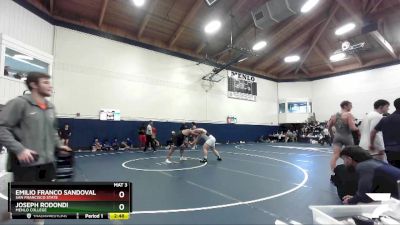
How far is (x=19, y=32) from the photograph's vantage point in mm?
10062

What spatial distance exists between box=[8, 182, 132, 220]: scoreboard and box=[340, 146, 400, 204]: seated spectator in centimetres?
288

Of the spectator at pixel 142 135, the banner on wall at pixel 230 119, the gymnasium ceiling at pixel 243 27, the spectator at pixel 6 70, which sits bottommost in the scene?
the spectator at pixel 142 135

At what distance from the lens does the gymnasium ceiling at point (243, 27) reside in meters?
13.1

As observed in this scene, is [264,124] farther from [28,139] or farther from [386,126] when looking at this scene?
[28,139]

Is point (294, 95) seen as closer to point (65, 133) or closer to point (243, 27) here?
point (243, 27)

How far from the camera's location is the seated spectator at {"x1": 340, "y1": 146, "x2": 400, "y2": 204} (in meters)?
2.97

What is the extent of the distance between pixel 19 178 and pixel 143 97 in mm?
13527

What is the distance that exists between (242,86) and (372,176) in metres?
19.1

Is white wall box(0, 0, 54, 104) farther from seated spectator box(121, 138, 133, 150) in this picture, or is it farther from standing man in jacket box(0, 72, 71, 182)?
standing man in jacket box(0, 72, 71, 182)

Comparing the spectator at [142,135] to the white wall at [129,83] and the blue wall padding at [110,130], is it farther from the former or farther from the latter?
the white wall at [129,83]

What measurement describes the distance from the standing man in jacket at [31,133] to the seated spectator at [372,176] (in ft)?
12.0

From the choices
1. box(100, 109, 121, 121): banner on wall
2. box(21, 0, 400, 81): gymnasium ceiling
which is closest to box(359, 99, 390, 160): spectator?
box(21, 0, 400, 81): gymnasium ceiling

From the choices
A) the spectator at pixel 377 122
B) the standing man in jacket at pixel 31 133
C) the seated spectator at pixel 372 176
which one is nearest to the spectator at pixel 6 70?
the standing man in jacket at pixel 31 133

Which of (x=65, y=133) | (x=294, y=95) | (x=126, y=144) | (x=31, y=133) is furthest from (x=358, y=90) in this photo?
(x=31, y=133)
